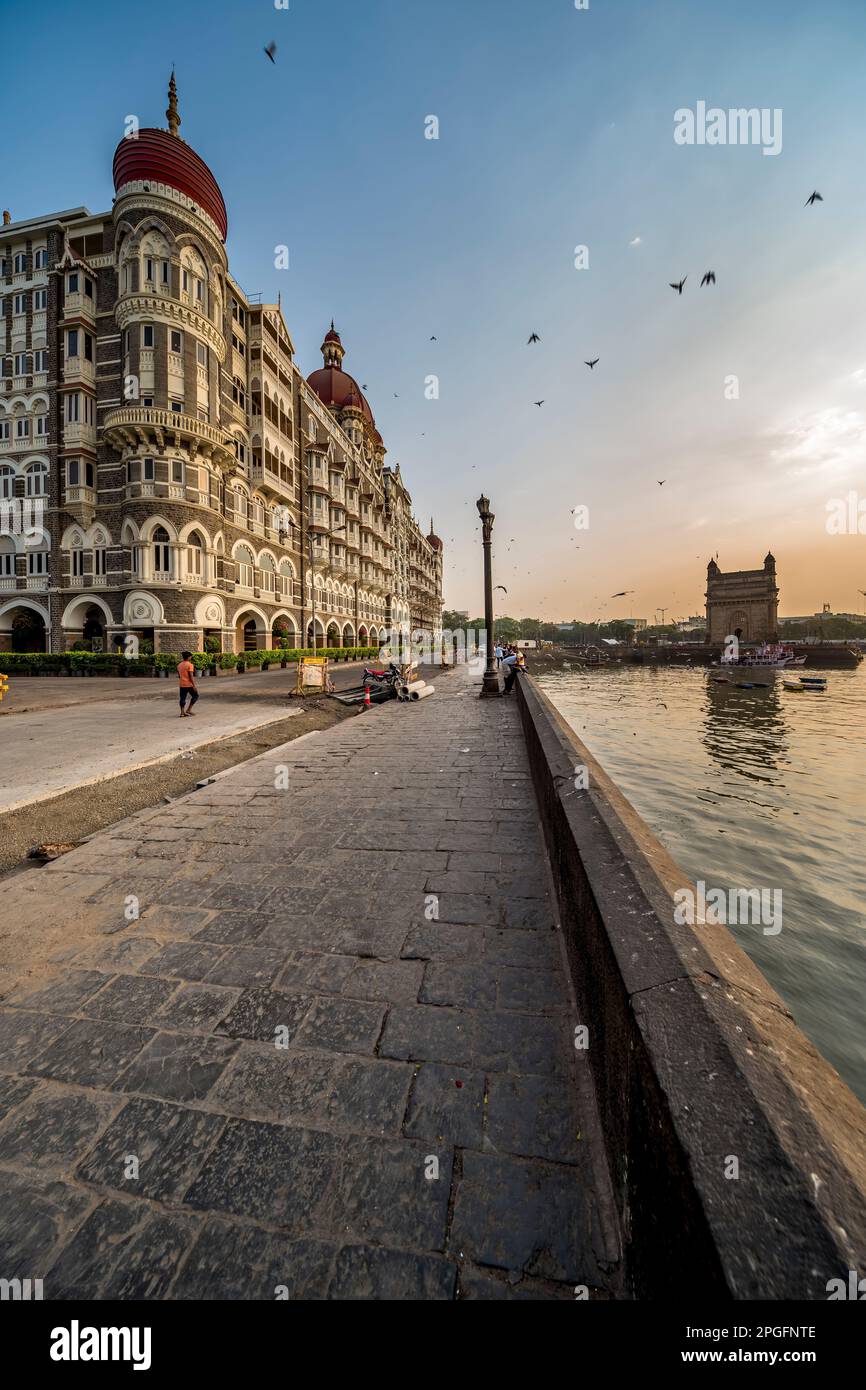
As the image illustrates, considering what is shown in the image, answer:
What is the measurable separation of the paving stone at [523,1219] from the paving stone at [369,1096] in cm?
30

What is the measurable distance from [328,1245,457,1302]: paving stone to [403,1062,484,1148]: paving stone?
33 cm

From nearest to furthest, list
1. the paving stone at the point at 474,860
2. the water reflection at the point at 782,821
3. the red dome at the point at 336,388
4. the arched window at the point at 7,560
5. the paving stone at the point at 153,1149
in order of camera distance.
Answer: the paving stone at the point at 153,1149 < the paving stone at the point at 474,860 < the water reflection at the point at 782,821 < the arched window at the point at 7,560 < the red dome at the point at 336,388

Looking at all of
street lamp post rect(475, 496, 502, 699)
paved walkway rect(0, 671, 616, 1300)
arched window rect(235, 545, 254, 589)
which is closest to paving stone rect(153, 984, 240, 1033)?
paved walkway rect(0, 671, 616, 1300)

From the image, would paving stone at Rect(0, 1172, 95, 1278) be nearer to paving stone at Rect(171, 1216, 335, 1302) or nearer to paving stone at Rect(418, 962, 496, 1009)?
paving stone at Rect(171, 1216, 335, 1302)

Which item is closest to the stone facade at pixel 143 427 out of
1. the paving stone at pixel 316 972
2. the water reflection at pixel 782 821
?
the water reflection at pixel 782 821

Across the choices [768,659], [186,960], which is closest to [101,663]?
[186,960]

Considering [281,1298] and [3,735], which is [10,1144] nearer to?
[281,1298]

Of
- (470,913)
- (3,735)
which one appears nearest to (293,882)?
(470,913)

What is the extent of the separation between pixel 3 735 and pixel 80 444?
25.3 meters

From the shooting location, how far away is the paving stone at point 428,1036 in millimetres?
1946

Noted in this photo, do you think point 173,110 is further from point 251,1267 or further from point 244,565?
point 251,1267

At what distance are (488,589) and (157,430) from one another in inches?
820

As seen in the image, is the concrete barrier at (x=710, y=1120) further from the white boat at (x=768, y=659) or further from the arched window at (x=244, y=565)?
the white boat at (x=768, y=659)

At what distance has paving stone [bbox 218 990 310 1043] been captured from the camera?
6.81ft
